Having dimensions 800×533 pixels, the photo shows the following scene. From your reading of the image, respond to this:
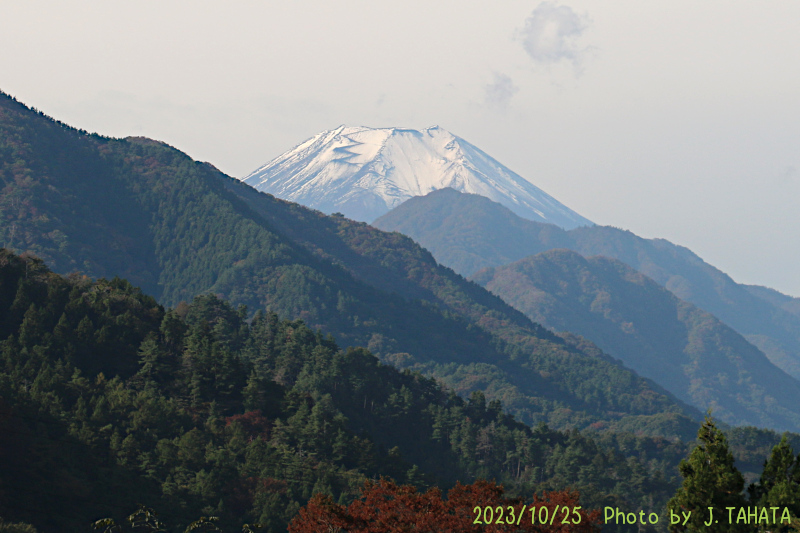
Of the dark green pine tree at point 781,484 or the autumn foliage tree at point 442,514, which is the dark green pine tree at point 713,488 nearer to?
the dark green pine tree at point 781,484

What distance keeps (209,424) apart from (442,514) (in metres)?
66.6

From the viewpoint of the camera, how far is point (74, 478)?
248 ft

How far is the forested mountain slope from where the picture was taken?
262ft

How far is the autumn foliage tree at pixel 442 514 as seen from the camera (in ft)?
133

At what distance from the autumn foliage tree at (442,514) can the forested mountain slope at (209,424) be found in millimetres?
35222

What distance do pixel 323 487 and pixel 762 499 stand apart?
57.3 m

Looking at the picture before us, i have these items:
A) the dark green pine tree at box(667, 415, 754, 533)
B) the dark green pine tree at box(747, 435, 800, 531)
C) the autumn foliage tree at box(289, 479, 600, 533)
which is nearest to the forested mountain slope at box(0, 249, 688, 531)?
the autumn foliage tree at box(289, 479, 600, 533)

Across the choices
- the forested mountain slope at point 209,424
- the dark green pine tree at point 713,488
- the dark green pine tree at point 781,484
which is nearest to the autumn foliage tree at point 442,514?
the dark green pine tree at point 713,488

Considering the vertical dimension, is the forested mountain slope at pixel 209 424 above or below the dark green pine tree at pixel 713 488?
below

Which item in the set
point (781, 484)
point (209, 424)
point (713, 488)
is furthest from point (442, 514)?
point (209, 424)

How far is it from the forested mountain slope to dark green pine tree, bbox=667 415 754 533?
50.1 meters

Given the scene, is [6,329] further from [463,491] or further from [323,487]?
[463,491]

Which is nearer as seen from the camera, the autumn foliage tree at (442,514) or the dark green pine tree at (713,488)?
the dark green pine tree at (713,488)

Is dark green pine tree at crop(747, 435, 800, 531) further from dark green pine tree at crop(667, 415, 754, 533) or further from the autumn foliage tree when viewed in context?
the autumn foliage tree
